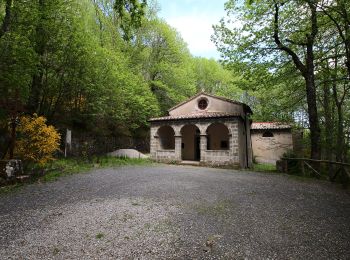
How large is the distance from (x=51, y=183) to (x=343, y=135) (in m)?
14.9

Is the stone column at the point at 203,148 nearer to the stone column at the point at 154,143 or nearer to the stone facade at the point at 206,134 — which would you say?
the stone facade at the point at 206,134

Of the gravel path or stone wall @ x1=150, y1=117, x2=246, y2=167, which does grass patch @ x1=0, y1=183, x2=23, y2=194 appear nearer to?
the gravel path

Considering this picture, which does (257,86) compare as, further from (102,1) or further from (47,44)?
(102,1)

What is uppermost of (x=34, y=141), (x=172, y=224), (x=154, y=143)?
(x=34, y=141)

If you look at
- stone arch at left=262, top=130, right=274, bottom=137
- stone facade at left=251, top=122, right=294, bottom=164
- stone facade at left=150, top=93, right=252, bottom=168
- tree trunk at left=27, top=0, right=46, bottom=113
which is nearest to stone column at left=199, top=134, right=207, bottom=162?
stone facade at left=150, top=93, right=252, bottom=168

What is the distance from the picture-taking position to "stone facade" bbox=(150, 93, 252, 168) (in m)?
15.6

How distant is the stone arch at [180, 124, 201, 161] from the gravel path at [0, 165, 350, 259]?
1277cm

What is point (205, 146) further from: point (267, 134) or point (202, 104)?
point (267, 134)

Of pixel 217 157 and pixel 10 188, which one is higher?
pixel 217 157

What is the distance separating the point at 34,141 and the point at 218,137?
1390 centimetres

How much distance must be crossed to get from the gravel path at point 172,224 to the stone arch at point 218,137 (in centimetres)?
1186

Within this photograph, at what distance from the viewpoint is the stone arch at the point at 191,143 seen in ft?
66.6

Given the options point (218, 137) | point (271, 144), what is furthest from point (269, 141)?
point (218, 137)

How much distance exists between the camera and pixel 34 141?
10508 mm
